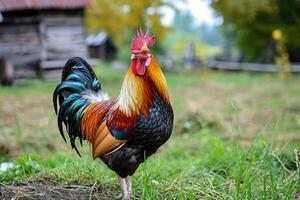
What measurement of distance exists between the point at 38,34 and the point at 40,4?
1060mm

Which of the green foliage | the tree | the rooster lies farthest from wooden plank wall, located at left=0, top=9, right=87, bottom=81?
the rooster

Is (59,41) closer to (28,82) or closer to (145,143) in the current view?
(28,82)

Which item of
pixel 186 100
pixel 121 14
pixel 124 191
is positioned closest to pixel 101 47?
pixel 121 14

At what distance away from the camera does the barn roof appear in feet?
42.7

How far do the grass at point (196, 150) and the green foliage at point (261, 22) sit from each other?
4181 mm

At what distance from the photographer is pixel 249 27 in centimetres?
2252

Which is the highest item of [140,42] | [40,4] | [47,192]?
[140,42]

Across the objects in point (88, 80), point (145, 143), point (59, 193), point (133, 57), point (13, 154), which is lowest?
point (13, 154)

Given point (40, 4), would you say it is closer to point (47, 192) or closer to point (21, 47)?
point (21, 47)

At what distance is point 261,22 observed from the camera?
2209cm

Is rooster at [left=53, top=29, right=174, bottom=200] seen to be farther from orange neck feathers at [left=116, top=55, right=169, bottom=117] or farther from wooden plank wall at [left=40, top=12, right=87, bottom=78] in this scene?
wooden plank wall at [left=40, top=12, right=87, bottom=78]

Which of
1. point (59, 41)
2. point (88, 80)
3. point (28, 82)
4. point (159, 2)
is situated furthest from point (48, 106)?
point (159, 2)

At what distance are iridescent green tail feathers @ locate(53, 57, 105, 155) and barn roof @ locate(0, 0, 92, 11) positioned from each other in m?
10.5

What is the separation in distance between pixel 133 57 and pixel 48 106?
24.0 feet
